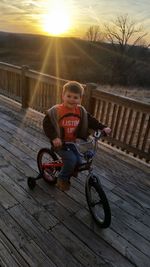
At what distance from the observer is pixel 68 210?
301 centimetres

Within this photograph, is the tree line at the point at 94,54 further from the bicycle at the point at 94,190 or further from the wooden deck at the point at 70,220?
the bicycle at the point at 94,190

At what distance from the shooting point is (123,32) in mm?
40625

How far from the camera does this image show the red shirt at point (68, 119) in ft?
9.22

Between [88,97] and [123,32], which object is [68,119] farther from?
[123,32]

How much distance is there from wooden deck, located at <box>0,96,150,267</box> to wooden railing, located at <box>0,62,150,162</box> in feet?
1.70

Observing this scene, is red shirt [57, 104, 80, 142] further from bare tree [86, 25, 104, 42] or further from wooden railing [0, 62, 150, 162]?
bare tree [86, 25, 104, 42]

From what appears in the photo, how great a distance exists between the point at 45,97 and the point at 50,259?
4.12 metres

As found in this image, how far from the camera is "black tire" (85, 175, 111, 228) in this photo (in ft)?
8.50

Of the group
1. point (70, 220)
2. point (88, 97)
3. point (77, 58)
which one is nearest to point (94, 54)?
point (77, 58)

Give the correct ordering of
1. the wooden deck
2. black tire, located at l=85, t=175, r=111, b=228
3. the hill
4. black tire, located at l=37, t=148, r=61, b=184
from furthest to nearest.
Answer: the hill, black tire, located at l=37, t=148, r=61, b=184, black tire, located at l=85, t=175, r=111, b=228, the wooden deck

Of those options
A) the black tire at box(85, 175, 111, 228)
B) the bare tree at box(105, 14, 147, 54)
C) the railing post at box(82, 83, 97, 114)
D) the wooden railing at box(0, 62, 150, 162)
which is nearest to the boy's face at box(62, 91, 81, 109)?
the black tire at box(85, 175, 111, 228)

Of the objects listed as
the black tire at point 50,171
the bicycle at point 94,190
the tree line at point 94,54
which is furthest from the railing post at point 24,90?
the tree line at point 94,54

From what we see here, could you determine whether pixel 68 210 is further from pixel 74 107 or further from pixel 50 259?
pixel 74 107

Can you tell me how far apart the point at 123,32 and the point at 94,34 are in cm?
489
